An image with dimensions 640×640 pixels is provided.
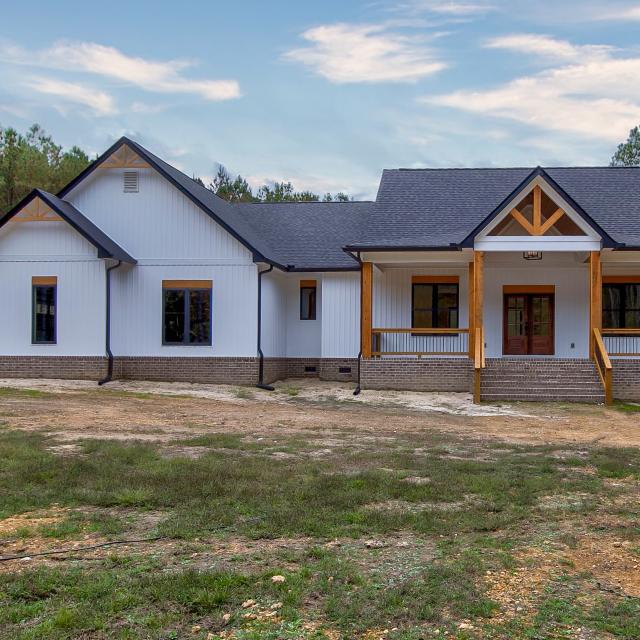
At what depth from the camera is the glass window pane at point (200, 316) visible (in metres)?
20.7

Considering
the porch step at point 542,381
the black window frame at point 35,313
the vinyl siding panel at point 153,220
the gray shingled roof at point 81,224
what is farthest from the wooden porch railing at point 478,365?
the black window frame at point 35,313

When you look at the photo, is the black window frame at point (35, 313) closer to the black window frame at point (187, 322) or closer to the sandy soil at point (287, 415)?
the sandy soil at point (287, 415)

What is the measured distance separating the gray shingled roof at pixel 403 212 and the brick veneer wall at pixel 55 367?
196 inches

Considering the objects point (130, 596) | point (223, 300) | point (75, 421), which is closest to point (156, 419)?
point (75, 421)

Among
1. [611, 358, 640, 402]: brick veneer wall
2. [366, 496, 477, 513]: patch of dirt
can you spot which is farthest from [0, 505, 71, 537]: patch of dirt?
[611, 358, 640, 402]: brick veneer wall

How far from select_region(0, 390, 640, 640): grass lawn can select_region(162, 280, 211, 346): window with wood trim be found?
1081cm

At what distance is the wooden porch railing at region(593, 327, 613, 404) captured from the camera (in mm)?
17500

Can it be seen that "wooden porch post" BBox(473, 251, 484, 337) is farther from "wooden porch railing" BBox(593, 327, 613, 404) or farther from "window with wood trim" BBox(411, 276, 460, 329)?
"window with wood trim" BBox(411, 276, 460, 329)

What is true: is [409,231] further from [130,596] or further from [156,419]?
[130,596]

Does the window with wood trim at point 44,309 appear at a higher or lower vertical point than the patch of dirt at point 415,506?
higher

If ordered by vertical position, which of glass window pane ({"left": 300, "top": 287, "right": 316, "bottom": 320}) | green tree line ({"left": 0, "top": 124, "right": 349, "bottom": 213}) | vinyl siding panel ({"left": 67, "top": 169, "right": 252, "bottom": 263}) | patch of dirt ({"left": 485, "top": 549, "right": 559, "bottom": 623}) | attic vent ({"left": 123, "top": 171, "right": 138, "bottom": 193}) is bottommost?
patch of dirt ({"left": 485, "top": 549, "right": 559, "bottom": 623})

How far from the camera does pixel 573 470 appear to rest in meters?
8.91

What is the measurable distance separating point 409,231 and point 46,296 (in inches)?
407

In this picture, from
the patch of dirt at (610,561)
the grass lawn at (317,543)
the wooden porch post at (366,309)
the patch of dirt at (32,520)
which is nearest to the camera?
the grass lawn at (317,543)
